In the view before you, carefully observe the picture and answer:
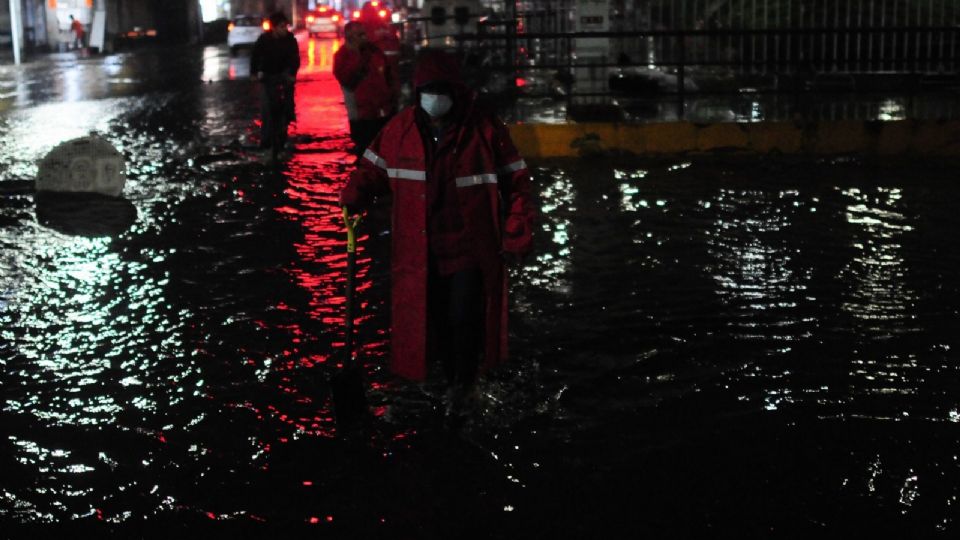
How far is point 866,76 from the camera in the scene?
1888cm

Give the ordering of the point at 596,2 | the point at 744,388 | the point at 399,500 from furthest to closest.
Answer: the point at 596,2 < the point at 744,388 < the point at 399,500

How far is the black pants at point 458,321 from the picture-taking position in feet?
18.6

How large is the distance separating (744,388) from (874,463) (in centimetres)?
109

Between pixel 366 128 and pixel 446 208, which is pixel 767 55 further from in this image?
pixel 446 208

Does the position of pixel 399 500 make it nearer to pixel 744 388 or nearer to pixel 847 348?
pixel 744 388

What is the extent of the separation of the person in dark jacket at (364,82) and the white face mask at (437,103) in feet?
22.0

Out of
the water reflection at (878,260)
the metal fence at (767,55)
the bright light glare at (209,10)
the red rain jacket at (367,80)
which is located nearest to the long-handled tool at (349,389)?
the water reflection at (878,260)

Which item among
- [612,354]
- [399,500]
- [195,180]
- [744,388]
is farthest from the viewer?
[195,180]

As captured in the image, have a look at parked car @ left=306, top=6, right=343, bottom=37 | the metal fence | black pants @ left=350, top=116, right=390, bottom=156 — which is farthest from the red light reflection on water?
parked car @ left=306, top=6, right=343, bottom=37

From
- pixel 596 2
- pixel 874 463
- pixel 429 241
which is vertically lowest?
pixel 874 463

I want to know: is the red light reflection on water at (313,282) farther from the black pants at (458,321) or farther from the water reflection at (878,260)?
the water reflection at (878,260)

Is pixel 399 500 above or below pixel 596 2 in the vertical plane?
below

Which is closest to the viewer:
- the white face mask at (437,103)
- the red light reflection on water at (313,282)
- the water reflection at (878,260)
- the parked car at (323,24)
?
the white face mask at (437,103)

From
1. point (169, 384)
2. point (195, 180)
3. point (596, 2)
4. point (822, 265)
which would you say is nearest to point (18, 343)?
point (169, 384)
